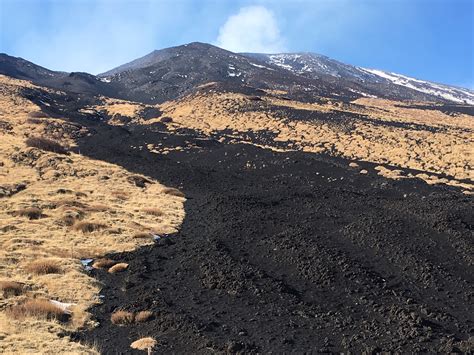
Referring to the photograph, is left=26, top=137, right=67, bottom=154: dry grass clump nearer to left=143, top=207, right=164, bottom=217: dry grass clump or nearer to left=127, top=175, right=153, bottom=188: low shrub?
left=127, top=175, right=153, bottom=188: low shrub

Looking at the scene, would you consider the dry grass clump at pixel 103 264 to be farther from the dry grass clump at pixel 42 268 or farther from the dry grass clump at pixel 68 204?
the dry grass clump at pixel 68 204

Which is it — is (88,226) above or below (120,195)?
below

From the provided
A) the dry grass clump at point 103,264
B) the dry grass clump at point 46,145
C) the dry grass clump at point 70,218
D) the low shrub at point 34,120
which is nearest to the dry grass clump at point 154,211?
the dry grass clump at point 70,218

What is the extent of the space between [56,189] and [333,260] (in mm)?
22360

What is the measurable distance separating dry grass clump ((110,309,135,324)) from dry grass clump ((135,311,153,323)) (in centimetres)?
18

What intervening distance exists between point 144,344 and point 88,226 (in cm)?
1308

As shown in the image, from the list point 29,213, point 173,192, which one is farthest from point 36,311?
point 173,192

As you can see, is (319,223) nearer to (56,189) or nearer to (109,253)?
(109,253)

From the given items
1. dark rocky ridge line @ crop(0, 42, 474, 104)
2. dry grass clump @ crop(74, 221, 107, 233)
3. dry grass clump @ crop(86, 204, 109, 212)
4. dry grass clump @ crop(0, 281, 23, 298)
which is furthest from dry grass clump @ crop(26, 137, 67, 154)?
dark rocky ridge line @ crop(0, 42, 474, 104)

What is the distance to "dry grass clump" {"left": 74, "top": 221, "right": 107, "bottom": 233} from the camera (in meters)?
25.0

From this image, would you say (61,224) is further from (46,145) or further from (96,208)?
(46,145)

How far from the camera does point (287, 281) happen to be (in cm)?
1864

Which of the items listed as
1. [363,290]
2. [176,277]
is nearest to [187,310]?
[176,277]

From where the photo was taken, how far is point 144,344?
44.4ft
